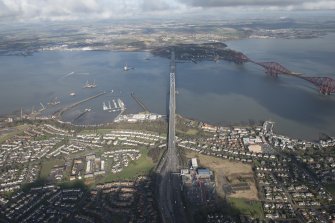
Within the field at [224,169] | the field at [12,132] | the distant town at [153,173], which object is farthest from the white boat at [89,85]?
the field at [224,169]

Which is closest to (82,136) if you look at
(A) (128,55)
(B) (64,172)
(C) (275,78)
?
(B) (64,172)

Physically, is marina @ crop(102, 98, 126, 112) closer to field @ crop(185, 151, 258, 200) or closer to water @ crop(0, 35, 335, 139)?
water @ crop(0, 35, 335, 139)

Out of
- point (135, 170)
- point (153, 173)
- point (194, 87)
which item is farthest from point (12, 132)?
point (194, 87)

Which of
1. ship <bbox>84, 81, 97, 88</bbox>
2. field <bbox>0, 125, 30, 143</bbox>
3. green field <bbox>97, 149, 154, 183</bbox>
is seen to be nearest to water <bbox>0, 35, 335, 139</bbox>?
ship <bbox>84, 81, 97, 88</bbox>

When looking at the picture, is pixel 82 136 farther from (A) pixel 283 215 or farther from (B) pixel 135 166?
(A) pixel 283 215

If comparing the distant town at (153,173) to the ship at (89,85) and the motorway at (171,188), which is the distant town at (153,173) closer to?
the motorway at (171,188)

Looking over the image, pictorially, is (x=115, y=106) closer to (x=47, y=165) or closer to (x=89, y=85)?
(x=89, y=85)
